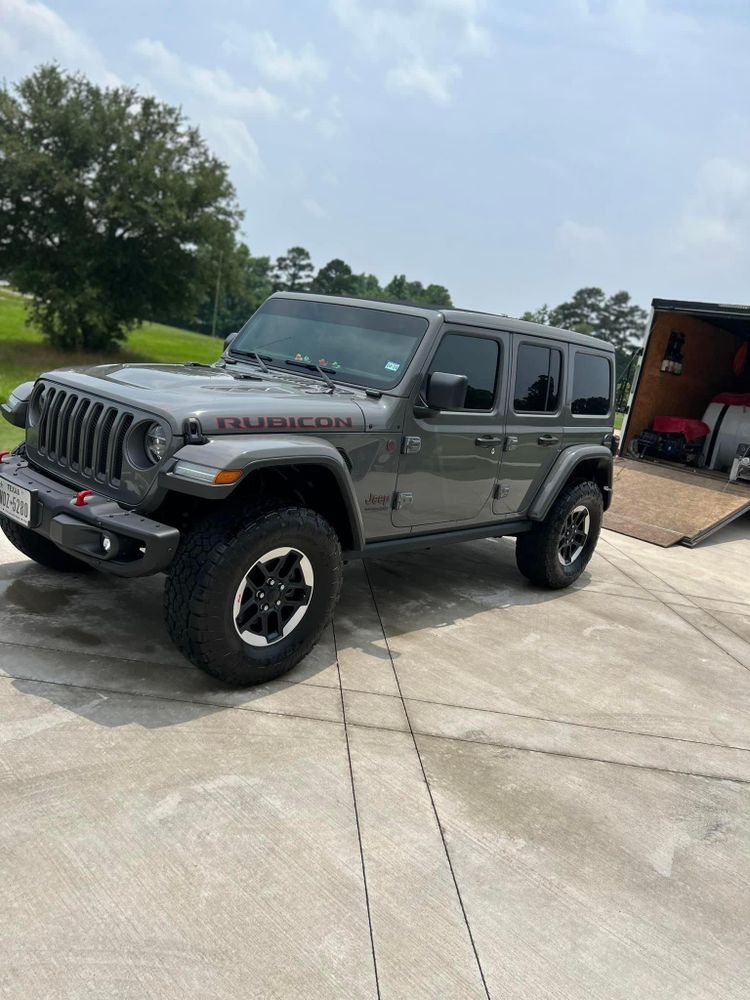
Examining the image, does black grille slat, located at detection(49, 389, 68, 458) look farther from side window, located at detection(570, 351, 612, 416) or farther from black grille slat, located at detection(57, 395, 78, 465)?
side window, located at detection(570, 351, 612, 416)

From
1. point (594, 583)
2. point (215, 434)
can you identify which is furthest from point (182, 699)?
point (594, 583)

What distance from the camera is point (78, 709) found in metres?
3.20

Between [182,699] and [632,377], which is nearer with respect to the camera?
[182,699]

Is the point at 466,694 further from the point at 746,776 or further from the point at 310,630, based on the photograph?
the point at 746,776

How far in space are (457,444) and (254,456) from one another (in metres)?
1.65

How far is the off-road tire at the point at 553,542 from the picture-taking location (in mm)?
5609

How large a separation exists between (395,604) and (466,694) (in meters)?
1.23

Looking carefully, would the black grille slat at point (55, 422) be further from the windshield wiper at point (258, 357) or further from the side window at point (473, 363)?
the side window at point (473, 363)

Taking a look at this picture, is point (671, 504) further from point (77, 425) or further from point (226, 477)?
point (77, 425)

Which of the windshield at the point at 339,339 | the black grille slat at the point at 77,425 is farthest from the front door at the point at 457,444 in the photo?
the black grille slat at the point at 77,425

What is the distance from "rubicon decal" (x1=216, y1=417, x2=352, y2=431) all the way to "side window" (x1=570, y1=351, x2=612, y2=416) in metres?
2.42

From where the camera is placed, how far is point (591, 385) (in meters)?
5.85

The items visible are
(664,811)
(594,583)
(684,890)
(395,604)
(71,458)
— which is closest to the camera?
(684,890)

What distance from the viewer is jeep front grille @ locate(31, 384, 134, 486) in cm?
343
